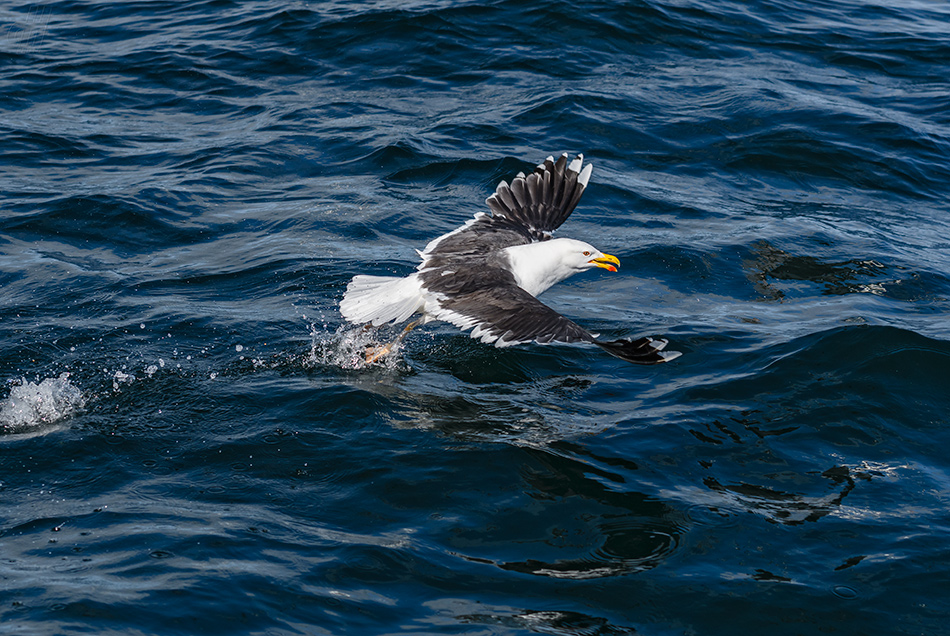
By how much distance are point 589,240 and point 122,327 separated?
4.53m

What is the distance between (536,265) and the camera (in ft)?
24.7

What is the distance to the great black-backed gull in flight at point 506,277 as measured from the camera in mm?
6254

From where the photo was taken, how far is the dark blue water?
15.4 ft

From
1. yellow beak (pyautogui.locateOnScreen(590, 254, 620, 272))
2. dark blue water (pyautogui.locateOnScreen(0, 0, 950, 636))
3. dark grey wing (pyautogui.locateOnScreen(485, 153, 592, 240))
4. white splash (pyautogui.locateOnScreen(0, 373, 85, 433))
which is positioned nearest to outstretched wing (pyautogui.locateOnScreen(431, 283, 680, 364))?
dark blue water (pyautogui.locateOnScreen(0, 0, 950, 636))

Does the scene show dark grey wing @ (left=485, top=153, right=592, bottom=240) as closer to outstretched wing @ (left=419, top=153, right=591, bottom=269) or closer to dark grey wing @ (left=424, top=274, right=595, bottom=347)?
outstretched wing @ (left=419, top=153, right=591, bottom=269)

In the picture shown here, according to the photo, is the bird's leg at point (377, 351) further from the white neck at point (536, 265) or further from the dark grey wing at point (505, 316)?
the white neck at point (536, 265)

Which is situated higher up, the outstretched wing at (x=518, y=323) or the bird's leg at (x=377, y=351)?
the outstretched wing at (x=518, y=323)

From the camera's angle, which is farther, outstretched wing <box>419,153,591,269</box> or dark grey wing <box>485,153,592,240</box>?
dark grey wing <box>485,153,592,240</box>

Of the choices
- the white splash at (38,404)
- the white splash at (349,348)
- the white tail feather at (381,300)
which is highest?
the white tail feather at (381,300)

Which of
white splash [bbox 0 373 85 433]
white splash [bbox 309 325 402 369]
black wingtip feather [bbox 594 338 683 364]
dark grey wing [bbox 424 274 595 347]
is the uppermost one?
black wingtip feather [bbox 594 338 683 364]

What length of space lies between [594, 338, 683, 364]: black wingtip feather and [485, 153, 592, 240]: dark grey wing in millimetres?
2954

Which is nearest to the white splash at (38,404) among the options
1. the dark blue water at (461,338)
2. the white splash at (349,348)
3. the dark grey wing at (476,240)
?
the dark blue water at (461,338)

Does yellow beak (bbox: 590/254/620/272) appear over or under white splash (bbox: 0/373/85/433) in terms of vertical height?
over

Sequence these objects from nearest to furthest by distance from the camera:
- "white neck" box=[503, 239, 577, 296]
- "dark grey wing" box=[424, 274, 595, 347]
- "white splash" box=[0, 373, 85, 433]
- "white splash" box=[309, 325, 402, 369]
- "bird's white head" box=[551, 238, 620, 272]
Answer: "white splash" box=[0, 373, 85, 433]
"dark grey wing" box=[424, 274, 595, 347]
"white splash" box=[309, 325, 402, 369]
"white neck" box=[503, 239, 577, 296]
"bird's white head" box=[551, 238, 620, 272]
